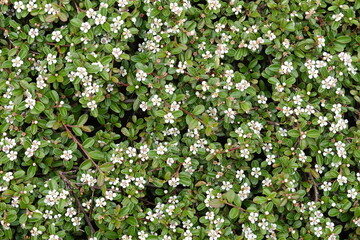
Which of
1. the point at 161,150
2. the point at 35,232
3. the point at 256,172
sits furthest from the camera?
the point at 256,172

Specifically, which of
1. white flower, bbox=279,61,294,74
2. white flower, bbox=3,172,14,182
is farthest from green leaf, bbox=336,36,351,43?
white flower, bbox=3,172,14,182

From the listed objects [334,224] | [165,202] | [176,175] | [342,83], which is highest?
[342,83]

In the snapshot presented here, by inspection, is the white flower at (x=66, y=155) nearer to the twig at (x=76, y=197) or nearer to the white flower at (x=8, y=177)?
the twig at (x=76, y=197)

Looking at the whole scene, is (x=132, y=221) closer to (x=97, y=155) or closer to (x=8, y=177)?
(x=97, y=155)

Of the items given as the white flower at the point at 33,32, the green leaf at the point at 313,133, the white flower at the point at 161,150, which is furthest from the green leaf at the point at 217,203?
the white flower at the point at 33,32

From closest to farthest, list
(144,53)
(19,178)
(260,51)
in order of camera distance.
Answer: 1. (19,178)
2. (144,53)
3. (260,51)

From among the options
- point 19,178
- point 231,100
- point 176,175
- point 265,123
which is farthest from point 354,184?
point 19,178

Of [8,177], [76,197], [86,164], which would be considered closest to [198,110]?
[86,164]

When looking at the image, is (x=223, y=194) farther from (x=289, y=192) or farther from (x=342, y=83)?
(x=342, y=83)
